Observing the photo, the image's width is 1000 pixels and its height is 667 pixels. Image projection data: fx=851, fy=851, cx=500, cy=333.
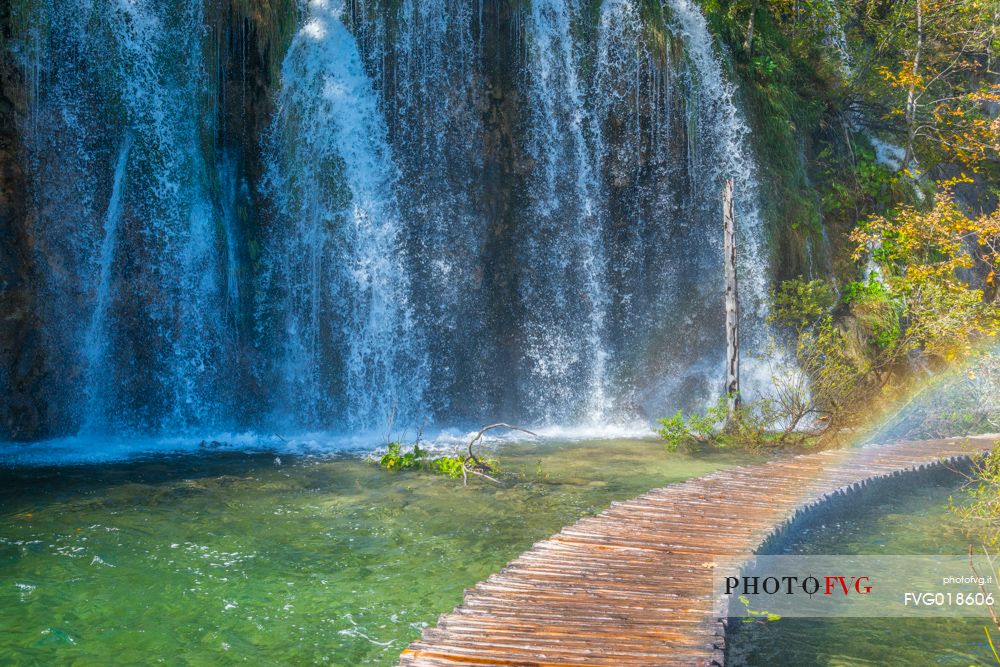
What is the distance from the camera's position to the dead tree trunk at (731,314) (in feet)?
41.1

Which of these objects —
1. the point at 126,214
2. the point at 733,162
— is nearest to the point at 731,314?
the point at 733,162

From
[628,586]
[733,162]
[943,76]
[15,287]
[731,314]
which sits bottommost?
[628,586]

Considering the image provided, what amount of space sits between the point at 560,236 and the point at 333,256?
4.15 m

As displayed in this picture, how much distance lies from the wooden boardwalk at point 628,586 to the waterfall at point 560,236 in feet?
22.2

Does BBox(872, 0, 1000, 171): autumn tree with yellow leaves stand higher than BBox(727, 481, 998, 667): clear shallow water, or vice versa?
BBox(872, 0, 1000, 171): autumn tree with yellow leaves

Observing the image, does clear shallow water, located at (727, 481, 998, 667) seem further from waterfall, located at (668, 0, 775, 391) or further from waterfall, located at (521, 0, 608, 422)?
waterfall, located at (521, 0, 608, 422)

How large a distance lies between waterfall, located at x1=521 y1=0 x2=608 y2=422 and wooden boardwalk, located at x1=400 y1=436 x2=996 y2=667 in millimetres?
6753

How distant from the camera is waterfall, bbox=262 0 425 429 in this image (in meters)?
14.6

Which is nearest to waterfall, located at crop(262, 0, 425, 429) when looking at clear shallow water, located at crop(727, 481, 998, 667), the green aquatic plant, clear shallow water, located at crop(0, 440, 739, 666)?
clear shallow water, located at crop(0, 440, 739, 666)

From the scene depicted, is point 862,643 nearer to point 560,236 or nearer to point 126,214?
point 560,236

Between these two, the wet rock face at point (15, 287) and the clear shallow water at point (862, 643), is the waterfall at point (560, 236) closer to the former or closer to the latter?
the wet rock face at point (15, 287)

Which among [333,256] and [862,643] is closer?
[862,643]

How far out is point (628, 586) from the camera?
216 inches

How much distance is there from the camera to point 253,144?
1466 cm
